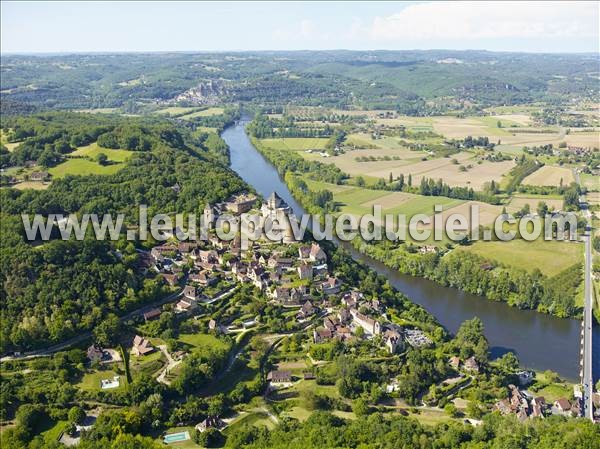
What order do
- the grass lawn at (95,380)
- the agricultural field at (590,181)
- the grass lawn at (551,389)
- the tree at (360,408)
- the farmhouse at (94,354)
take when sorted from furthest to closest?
the agricultural field at (590,181)
the farmhouse at (94,354)
the grass lawn at (551,389)
the grass lawn at (95,380)
the tree at (360,408)

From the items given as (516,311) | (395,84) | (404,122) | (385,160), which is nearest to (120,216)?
(516,311)

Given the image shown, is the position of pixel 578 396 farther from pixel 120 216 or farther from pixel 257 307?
pixel 120 216

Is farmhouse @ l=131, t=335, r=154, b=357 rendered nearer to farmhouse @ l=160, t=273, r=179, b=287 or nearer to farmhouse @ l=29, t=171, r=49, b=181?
farmhouse @ l=160, t=273, r=179, b=287

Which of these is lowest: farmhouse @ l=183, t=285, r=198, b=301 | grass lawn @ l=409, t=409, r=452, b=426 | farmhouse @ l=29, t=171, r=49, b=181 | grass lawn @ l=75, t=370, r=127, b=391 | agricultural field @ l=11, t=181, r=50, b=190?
grass lawn @ l=409, t=409, r=452, b=426

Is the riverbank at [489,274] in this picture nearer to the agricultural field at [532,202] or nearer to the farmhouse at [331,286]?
the farmhouse at [331,286]

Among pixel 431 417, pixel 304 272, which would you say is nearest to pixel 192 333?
pixel 304 272

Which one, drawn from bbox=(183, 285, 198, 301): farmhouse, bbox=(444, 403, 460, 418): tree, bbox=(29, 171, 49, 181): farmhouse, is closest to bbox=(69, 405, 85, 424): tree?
bbox=(183, 285, 198, 301): farmhouse

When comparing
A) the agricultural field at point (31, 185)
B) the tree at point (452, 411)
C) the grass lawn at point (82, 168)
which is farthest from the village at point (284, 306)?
the agricultural field at point (31, 185)
